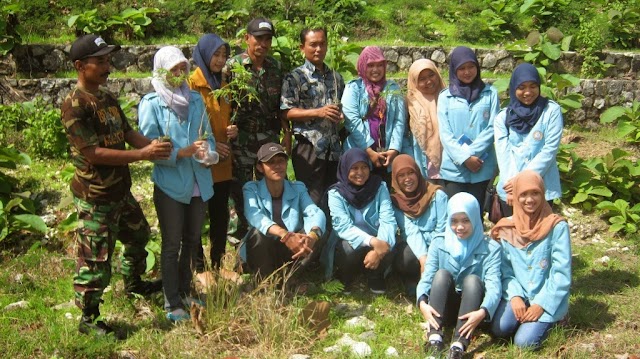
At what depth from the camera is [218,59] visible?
4684mm

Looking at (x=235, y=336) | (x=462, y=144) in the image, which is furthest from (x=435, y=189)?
(x=235, y=336)

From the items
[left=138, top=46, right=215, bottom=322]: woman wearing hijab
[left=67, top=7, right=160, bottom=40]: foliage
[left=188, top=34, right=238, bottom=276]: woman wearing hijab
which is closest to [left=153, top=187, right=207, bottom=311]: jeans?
[left=138, top=46, right=215, bottom=322]: woman wearing hijab

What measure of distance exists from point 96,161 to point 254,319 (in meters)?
1.36

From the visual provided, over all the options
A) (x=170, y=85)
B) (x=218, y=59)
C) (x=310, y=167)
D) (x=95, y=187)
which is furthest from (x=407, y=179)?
→ (x=95, y=187)

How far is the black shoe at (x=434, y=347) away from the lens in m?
4.14

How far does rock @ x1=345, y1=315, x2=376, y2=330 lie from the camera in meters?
4.58

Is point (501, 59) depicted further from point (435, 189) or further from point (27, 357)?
point (27, 357)

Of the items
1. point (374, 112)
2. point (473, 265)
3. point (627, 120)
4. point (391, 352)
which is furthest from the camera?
point (627, 120)

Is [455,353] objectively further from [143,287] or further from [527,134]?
[143,287]

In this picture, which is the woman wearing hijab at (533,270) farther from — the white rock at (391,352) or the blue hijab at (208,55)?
the blue hijab at (208,55)

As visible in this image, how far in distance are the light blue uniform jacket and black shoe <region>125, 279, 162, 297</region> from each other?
50.2 inches

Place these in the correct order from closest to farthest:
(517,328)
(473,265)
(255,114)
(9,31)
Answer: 1. (517,328)
2. (473,265)
3. (255,114)
4. (9,31)

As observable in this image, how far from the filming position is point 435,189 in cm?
500

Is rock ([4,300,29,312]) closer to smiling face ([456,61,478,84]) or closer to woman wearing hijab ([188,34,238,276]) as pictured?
woman wearing hijab ([188,34,238,276])
